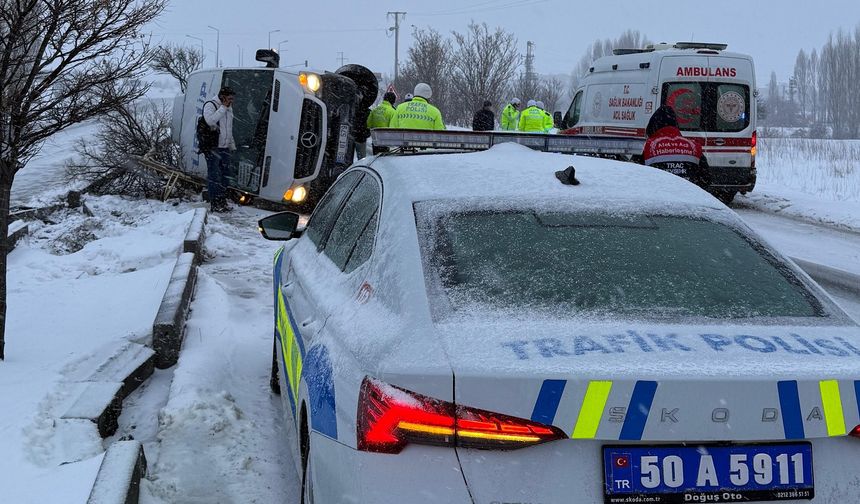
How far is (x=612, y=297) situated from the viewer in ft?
8.05

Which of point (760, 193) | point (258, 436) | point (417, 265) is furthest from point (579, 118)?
point (417, 265)

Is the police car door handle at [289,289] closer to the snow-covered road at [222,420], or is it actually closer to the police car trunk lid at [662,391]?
the snow-covered road at [222,420]

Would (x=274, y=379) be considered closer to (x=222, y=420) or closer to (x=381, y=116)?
(x=222, y=420)

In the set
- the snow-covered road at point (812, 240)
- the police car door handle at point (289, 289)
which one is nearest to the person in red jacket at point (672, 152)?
the snow-covered road at point (812, 240)

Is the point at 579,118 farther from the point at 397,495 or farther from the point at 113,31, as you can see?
the point at 397,495

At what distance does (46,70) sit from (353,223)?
107 inches

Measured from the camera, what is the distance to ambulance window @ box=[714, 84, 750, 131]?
46.8ft

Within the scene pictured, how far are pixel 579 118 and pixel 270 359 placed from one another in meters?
12.5

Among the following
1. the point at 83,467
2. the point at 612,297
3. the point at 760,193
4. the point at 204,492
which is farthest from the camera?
the point at 760,193

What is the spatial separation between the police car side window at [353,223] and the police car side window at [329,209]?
0.14m

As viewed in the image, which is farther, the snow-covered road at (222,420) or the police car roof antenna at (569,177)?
the snow-covered road at (222,420)

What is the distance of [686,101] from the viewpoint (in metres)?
14.2

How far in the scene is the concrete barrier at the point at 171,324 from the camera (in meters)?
5.31

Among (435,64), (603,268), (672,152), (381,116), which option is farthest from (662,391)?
(435,64)
